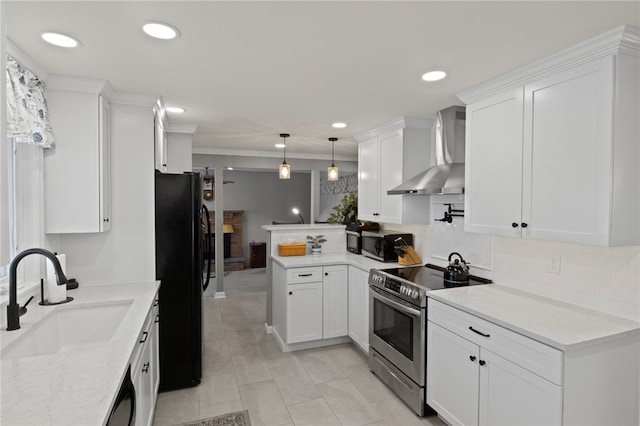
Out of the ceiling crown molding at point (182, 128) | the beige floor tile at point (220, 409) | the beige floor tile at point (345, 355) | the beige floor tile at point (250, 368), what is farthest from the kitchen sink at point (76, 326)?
the ceiling crown molding at point (182, 128)

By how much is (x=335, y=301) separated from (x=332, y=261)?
431 millimetres

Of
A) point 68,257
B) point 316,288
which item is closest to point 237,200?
point 316,288

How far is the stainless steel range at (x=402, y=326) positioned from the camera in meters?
2.55

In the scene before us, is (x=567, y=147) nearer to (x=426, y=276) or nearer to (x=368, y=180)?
(x=426, y=276)

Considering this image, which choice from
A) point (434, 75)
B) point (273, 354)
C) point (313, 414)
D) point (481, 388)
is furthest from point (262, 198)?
point (481, 388)

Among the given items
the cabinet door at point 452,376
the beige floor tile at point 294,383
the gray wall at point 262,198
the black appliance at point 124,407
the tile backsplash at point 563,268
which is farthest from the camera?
the gray wall at point 262,198

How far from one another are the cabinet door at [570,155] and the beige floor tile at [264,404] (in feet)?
7.01

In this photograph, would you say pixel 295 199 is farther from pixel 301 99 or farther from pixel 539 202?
pixel 539 202

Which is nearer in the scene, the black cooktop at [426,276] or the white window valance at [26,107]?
the white window valance at [26,107]

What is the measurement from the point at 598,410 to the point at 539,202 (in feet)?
3.62

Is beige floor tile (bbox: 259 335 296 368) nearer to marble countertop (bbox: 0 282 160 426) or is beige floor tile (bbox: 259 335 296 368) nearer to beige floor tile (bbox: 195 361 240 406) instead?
beige floor tile (bbox: 195 361 240 406)

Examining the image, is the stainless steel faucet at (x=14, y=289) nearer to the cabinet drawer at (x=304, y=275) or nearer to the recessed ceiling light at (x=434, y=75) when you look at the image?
the cabinet drawer at (x=304, y=275)

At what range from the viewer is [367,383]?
3.03 meters

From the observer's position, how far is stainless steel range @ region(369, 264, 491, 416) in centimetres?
255
